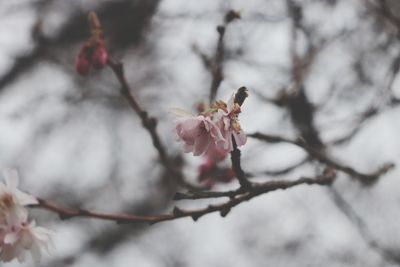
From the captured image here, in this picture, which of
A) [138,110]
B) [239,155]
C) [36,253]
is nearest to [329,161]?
[138,110]

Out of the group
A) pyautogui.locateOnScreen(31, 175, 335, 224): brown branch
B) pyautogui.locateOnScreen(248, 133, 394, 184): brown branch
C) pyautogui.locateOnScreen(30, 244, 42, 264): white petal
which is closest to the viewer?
pyautogui.locateOnScreen(31, 175, 335, 224): brown branch

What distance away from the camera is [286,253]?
5.12 metres

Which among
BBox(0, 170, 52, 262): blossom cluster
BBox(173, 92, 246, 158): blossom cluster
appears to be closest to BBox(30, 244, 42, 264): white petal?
BBox(0, 170, 52, 262): blossom cluster

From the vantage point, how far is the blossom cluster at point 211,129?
1183 mm

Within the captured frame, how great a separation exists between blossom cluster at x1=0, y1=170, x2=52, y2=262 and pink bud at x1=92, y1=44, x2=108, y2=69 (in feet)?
1.87

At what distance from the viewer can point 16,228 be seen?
1381 millimetres

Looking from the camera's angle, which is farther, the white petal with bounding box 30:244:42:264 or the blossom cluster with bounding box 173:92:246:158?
the white petal with bounding box 30:244:42:264

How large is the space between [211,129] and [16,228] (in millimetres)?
554

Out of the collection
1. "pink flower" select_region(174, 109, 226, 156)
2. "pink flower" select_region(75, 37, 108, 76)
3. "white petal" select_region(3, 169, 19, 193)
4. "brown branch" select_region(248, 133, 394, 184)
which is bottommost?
"brown branch" select_region(248, 133, 394, 184)

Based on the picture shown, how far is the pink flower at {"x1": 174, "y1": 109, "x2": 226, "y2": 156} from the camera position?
1205 millimetres

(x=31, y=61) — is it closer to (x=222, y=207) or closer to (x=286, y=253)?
(x=286, y=253)

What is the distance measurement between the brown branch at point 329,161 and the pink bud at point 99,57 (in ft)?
1.73

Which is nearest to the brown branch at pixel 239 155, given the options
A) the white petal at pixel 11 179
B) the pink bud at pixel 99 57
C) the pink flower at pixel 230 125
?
the pink flower at pixel 230 125

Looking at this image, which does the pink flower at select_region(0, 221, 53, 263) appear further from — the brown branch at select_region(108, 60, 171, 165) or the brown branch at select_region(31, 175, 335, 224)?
the brown branch at select_region(108, 60, 171, 165)
